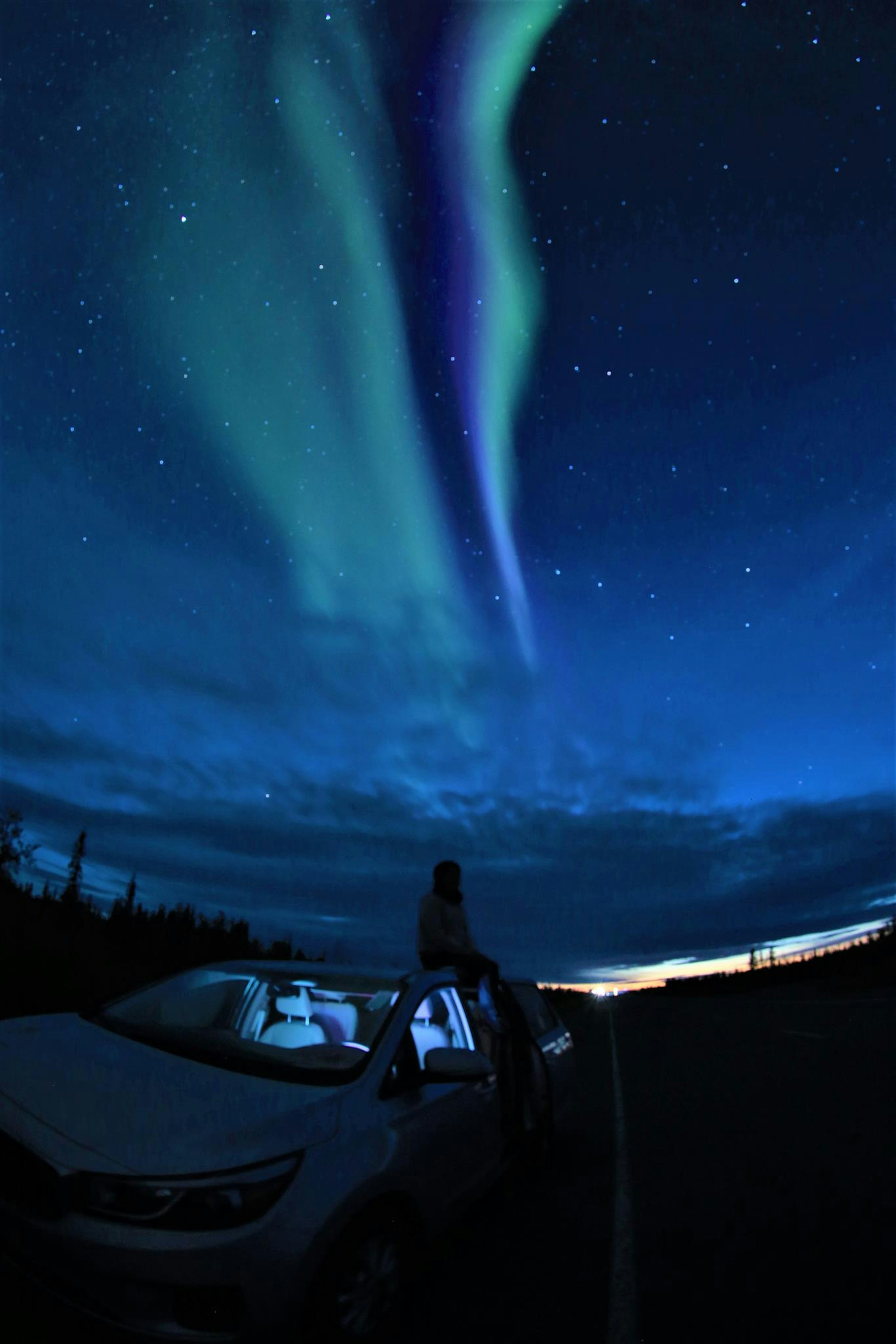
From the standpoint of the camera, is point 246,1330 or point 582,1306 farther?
point 582,1306

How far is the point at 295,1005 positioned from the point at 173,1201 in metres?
1.80

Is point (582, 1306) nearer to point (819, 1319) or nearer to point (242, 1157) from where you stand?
point (819, 1319)

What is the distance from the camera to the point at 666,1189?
17.8 feet

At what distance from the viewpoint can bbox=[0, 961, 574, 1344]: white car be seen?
2553mm

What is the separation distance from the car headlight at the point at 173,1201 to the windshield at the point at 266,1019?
0.71 metres

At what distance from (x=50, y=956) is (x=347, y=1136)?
1325 cm

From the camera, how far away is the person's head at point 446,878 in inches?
267

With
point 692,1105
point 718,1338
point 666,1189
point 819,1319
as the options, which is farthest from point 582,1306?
point 692,1105

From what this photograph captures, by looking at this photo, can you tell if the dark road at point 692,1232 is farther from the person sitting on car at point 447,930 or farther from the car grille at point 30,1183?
the person sitting on car at point 447,930

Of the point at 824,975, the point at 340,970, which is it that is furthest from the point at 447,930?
the point at 824,975

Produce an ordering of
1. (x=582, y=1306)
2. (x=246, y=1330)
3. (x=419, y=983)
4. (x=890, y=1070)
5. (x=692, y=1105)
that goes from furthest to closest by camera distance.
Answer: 1. (x=890, y=1070)
2. (x=692, y=1105)
3. (x=419, y=983)
4. (x=582, y=1306)
5. (x=246, y=1330)

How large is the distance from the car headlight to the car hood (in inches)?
1.5

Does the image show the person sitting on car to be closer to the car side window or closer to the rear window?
the rear window

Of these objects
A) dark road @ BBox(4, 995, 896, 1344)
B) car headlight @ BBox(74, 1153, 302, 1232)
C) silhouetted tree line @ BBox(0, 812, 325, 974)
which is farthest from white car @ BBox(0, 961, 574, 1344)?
silhouetted tree line @ BBox(0, 812, 325, 974)
